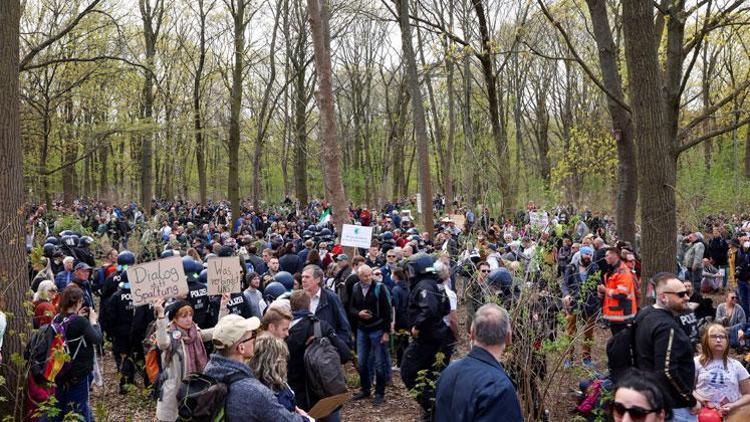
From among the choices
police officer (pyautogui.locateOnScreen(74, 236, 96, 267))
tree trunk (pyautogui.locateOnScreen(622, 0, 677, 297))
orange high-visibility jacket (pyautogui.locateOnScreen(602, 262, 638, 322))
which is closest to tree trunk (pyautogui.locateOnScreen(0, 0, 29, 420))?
police officer (pyautogui.locateOnScreen(74, 236, 96, 267))

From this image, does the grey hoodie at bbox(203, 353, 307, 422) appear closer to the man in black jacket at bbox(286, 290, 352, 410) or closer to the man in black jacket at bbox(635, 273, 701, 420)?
the man in black jacket at bbox(286, 290, 352, 410)

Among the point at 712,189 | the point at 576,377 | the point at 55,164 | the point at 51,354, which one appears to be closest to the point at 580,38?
the point at 712,189

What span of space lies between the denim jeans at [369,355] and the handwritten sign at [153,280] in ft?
8.13

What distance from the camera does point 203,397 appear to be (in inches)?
138

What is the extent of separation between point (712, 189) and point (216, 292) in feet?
84.2

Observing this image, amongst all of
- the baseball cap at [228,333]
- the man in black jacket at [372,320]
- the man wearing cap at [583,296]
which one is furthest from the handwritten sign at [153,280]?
the man wearing cap at [583,296]

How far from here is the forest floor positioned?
20.5 feet

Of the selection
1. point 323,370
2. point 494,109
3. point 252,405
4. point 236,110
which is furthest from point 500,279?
point 236,110

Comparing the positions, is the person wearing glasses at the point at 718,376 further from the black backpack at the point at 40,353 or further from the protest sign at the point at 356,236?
the protest sign at the point at 356,236

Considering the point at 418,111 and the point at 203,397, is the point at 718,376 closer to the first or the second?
the point at 203,397

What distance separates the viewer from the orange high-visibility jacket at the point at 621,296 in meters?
8.70

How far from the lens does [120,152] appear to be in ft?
164

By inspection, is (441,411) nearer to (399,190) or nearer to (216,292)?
(216,292)

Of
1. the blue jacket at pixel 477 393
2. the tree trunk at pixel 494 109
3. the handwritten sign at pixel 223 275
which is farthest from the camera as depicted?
the tree trunk at pixel 494 109
